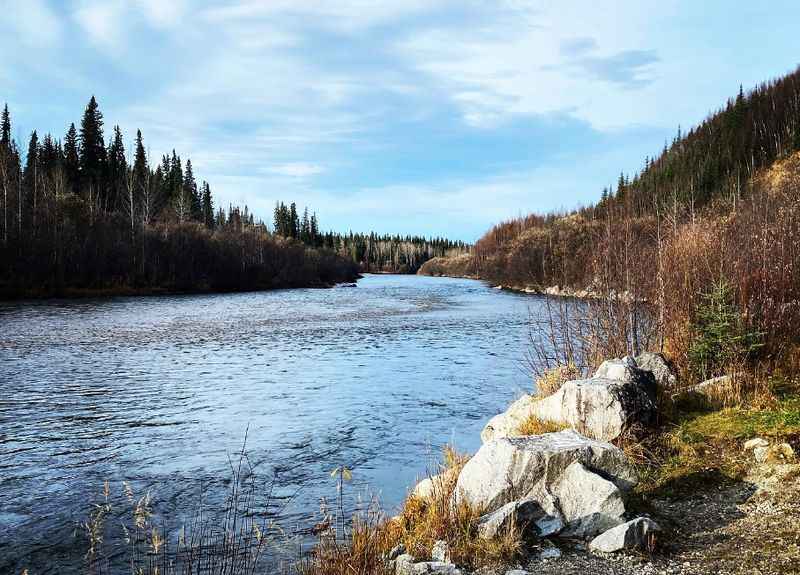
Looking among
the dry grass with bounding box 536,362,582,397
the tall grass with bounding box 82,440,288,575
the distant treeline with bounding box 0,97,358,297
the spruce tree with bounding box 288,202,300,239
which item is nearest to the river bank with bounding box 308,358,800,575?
the tall grass with bounding box 82,440,288,575

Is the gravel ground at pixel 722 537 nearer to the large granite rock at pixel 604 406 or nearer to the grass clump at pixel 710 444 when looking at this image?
the grass clump at pixel 710 444

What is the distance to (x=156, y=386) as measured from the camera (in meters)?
18.6

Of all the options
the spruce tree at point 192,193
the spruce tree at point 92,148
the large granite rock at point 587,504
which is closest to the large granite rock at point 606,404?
the large granite rock at point 587,504

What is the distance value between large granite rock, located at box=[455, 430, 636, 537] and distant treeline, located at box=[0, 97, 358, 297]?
2071 inches

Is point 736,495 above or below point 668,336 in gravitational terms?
below

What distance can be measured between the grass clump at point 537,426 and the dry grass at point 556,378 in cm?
269

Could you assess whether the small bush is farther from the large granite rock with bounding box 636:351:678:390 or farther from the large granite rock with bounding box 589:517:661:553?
the large granite rock with bounding box 589:517:661:553

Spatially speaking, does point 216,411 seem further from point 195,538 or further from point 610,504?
point 610,504

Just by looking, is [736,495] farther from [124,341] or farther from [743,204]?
[124,341]

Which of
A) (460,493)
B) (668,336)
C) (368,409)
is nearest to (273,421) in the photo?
(368,409)

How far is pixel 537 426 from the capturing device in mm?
9891

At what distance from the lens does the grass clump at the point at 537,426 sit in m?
9.62

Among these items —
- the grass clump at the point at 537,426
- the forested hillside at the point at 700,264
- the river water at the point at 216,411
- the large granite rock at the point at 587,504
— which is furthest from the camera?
the forested hillside at the point at 700,264

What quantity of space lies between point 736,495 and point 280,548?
5516mm
